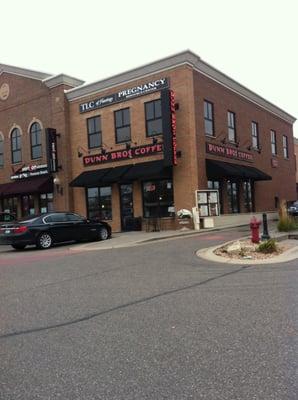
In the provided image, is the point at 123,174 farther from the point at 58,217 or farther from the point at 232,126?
the point at 232,126

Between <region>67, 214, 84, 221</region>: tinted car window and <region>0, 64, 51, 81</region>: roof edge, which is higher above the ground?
<region>0, 64, 51, 81</region>: roof edge

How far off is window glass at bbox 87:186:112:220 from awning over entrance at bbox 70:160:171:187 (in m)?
0.59

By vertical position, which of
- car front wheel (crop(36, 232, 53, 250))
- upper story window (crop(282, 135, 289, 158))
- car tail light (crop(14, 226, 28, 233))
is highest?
upper story window (crop(282, 135, 289, 158))

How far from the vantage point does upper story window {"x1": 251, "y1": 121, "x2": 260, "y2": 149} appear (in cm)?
3089

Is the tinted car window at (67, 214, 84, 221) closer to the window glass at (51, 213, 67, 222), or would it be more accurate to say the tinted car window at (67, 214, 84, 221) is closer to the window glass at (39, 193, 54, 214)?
the window glass at (51, 213, 67, 222)

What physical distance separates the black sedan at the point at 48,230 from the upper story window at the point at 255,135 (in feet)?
48.5

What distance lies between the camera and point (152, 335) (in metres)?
5.63

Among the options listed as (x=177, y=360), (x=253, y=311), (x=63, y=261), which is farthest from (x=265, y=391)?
(x=63, y=261)

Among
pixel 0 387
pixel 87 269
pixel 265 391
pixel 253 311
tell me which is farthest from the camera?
pixel 87 269

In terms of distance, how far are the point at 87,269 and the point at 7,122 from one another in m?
23.1

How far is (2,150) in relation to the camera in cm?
3231

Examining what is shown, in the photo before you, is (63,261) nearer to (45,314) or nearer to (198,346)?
(45,314)

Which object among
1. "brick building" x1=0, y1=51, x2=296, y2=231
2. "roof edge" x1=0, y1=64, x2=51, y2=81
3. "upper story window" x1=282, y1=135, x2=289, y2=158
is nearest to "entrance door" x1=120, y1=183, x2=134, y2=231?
"brick building" x1=0, y1=51, x2=296, y2=231

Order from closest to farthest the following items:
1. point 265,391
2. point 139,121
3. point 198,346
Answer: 1. point 265,391
2. point 198,346
3. point 139,121
